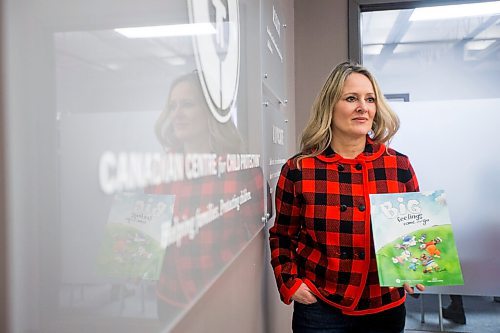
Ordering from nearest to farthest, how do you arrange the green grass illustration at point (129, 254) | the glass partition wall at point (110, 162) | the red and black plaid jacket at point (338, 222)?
the glass partition wall at point (110, 162), the green grass illustration at point (129, 254), the red and black plaid jacket at point (338, 222)

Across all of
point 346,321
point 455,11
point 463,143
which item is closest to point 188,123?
point 346,321

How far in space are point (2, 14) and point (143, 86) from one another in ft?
0.72

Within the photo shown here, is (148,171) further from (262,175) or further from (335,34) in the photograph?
(335,34)

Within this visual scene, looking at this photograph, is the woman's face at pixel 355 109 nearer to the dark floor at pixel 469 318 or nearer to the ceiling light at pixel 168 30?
the ceiling light at pixel 168 30

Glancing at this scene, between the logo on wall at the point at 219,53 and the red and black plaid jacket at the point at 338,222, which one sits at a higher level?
the logo on wall at the point at 219,53

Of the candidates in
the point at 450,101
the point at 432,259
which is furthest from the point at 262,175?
the point at 450,101

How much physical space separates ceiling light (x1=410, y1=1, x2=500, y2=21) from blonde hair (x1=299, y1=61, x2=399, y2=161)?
165cm

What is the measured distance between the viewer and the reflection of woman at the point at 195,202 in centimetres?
62

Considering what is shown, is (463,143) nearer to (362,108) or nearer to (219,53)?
(362,108)

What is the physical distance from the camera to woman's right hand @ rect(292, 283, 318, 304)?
1365 mm

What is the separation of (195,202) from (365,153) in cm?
82

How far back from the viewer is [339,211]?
1.35 metres

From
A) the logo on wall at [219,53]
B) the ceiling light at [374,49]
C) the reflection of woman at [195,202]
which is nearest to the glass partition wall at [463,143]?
the ceiling light at [374,49]

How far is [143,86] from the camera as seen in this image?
1.77 ft
